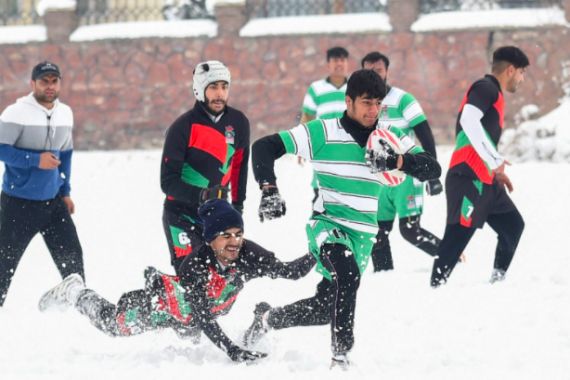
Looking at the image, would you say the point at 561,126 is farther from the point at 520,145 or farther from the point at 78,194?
the point at 78,194

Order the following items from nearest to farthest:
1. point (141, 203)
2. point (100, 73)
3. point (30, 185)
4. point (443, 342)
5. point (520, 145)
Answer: point (443, 342) → point (30, 185) → point (141, 203) → point (520, 145) → point (100, 73)

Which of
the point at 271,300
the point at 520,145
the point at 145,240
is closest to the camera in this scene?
the point at 271,300

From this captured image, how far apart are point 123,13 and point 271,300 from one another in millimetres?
11088

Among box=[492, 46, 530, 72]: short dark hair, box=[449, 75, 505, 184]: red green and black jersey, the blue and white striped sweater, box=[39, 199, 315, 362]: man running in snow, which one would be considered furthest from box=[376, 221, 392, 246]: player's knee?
box=[39, 199, 315, 362]: man running in snow

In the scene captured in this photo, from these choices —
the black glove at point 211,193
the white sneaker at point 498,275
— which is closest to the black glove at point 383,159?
the black glove at point 211,193

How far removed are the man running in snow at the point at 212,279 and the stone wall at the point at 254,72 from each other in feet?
34.3

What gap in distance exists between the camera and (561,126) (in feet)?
47.0

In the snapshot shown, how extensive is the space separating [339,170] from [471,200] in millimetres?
2401

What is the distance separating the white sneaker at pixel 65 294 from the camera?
6.48 meters

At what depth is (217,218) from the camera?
18.0 feet

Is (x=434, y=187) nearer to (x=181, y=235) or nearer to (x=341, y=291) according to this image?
(x=181, y=235)

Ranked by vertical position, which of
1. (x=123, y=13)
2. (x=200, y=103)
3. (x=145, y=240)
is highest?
(x=123, y=13)

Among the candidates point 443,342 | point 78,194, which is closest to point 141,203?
point 78,194

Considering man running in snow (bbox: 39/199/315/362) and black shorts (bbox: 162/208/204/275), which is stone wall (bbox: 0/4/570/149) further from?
man running in snow (bbox: 39/199/315/362)
